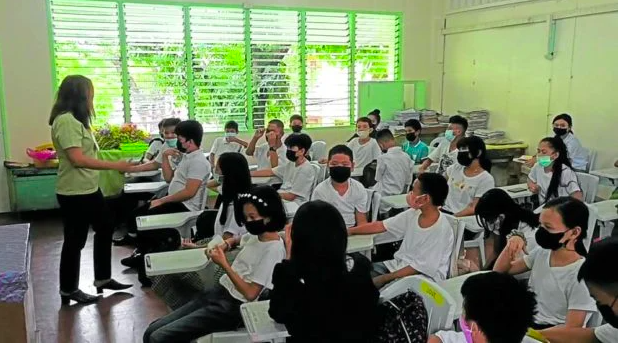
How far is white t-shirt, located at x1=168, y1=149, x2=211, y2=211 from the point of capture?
12.1 ft

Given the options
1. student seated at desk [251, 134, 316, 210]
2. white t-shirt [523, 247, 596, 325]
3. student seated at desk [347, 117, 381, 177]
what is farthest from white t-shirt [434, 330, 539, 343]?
student seated at desk [347, 117, 381, 177]

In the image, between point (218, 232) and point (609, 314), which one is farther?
point (218, 232)

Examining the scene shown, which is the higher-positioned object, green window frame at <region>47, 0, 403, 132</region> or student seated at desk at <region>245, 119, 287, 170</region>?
green window frame at <region>47, 0, 403, 132</region>

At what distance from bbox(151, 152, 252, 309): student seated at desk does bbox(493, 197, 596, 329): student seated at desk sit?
127cm

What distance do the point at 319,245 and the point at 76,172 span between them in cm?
194

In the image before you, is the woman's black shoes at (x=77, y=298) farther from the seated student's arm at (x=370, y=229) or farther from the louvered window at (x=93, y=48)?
the louvered window at (x=93, y=48)

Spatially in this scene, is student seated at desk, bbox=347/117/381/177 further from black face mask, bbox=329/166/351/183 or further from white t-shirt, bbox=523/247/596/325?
white t-shirt, bbox=523/247/596/325

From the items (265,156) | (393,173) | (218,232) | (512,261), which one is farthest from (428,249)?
(265,156)

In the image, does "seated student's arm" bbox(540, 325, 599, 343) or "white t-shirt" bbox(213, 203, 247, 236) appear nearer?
"seated student's arm" bbox(540, 325, 599, 343)

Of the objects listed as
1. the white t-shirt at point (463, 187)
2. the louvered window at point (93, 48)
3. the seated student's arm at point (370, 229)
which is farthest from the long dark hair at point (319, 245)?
the louvered window at point (93, 48)

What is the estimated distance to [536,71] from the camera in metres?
5.84

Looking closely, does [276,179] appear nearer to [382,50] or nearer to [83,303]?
[83,303]

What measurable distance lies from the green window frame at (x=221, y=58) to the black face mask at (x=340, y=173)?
3.52m

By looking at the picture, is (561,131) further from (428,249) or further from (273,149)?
(428,249)
